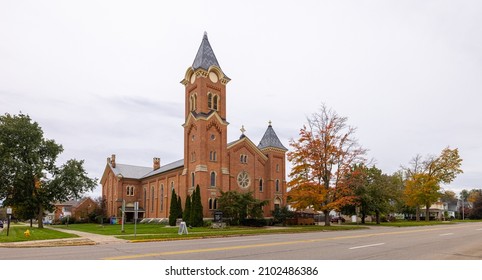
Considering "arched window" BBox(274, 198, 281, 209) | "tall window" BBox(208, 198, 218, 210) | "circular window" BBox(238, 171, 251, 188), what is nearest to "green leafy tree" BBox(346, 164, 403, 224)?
"arched window" BBox(274, 198, 281, 209)

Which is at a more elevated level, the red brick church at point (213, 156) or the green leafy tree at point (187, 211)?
the red brick church at point (213, 156)

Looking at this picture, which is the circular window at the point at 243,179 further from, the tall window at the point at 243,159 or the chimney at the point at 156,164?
the chimney at the point at 156,164

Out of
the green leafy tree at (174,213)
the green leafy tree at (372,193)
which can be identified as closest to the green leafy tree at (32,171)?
the green leafy tree at (174,213)

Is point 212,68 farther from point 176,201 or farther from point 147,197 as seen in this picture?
point 147,197

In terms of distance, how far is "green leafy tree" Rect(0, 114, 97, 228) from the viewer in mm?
44875

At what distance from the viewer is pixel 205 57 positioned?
165 ft

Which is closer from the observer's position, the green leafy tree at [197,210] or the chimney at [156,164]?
the green leafy tree at [197,210]

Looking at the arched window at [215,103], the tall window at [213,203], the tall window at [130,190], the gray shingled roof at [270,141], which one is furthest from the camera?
the tall window at [130,190]

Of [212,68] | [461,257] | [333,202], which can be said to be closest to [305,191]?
[333,202]

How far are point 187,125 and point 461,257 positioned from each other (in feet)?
130

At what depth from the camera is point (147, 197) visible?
65062 mm

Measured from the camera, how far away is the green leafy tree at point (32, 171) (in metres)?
44.9

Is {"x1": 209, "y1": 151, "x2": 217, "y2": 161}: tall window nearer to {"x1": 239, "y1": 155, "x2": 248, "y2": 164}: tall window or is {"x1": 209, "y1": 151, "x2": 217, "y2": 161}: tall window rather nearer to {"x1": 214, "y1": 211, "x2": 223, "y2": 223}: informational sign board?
{"x1": 239, "y1": 155, "x2": 248, "y2": 164}: tall window

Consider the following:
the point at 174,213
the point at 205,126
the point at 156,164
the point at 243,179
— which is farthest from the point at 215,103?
the point at 156,164
